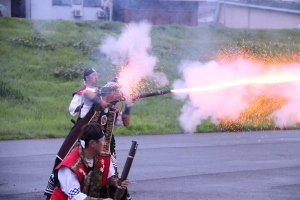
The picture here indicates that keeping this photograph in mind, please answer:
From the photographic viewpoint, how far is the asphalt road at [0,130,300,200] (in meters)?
8.33

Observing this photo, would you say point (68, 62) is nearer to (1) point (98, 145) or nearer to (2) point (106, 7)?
(2) point (106, 7)

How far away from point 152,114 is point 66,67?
537cm

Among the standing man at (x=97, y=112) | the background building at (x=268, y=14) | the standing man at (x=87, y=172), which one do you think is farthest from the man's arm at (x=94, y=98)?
the background building at (x=268, y=14)

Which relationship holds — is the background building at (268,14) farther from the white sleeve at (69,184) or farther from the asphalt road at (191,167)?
the white sleeve at (69,184)

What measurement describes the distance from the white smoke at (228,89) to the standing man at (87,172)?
3.61m

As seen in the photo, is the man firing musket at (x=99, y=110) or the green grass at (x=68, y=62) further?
the green grass at (x=68, y=62)

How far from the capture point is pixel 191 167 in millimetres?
10586

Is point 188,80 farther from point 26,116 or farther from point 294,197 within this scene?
point 26,116

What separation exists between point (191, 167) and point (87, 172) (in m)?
5.92

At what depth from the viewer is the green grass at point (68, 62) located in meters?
17.1

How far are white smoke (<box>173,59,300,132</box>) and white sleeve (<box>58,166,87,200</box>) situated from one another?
4058 millimetres

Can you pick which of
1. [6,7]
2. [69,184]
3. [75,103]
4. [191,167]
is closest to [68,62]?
[6,7]

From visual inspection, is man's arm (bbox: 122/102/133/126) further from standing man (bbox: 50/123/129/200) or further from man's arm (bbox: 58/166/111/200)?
man's arm (bbox: 58/166/111/200)

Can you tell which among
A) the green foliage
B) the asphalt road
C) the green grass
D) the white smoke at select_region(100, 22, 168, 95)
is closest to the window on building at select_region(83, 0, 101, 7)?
the green grass
